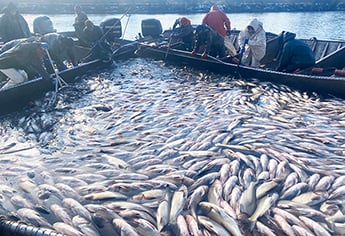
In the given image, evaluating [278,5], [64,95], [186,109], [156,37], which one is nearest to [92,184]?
[186,109]

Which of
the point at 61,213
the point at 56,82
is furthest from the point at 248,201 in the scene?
the point at 56,82

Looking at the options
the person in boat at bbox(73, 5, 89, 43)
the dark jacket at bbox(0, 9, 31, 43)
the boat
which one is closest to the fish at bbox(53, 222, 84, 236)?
the boat

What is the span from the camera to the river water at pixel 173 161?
4.57 meters

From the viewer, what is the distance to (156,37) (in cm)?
1906

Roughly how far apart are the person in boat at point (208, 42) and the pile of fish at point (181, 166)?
3974mm

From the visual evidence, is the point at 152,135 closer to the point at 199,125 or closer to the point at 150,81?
the point at 199,125

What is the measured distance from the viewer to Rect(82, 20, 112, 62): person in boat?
46.1 ft

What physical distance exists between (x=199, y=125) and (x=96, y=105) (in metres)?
3.65

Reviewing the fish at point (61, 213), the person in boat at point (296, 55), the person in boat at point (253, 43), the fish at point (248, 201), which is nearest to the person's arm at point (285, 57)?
the person in boat at point (296, 55)

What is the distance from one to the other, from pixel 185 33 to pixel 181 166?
1009 centimetres

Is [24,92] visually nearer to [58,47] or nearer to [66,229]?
[58,47]

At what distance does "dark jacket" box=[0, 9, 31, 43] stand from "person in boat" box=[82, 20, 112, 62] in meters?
2.84

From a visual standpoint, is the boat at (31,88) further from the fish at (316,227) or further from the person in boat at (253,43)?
the fish at (316,227)

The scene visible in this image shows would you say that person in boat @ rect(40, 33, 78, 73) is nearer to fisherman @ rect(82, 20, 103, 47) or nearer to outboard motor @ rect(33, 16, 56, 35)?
fisherman @ rect(82, 20, 103, 47)
